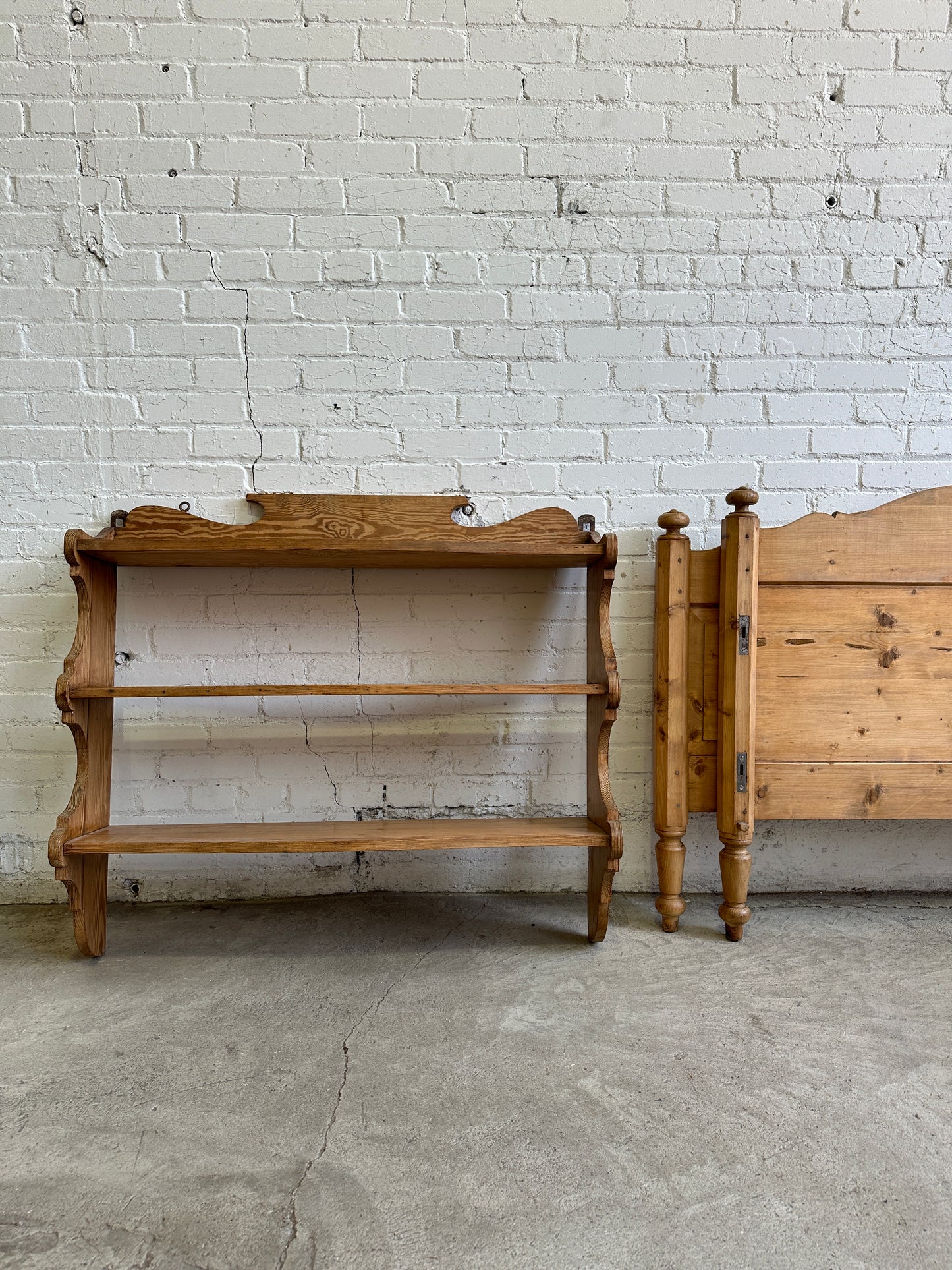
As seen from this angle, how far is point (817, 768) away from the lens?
6.05 feet

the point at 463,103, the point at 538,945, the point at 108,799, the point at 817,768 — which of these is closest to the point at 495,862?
the point at 538,945

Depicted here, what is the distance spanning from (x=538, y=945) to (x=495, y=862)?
0.35 metres

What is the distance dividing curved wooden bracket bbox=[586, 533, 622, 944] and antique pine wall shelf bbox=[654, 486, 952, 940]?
173mm

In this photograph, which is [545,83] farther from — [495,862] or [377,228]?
[495,862]

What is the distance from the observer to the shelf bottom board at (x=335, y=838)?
161cm

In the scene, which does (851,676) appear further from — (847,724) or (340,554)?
(340,554)

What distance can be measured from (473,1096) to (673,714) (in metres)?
0.98

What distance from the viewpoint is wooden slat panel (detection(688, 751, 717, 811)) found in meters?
1.87

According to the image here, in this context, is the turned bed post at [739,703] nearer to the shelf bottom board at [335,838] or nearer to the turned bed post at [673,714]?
the turned bed post at [673,714]

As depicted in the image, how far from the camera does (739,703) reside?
1.80 metres

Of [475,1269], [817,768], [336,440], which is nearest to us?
[475,1269]

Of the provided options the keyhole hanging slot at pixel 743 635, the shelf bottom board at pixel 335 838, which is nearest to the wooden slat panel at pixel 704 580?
the keyhole hanging slot at pixel 743 635

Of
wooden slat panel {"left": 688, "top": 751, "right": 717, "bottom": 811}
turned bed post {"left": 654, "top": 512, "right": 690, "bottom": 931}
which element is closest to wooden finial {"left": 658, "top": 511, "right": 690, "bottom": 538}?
turned bed post {"left": 654, "top": 512, "right": 690, "bottom": 931}

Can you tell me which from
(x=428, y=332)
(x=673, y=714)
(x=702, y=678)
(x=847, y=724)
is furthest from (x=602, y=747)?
(x=428, y=332)
